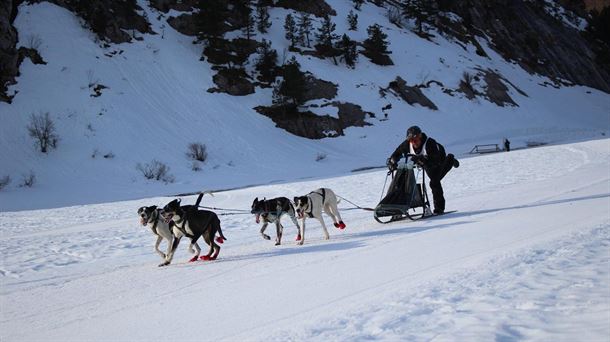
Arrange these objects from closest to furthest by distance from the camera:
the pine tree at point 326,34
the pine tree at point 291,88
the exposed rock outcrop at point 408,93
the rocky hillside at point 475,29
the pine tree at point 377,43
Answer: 1. the rocky hillside at point 475,29
2. the pine tree at point 291,88
3. the exposed rock outcrop at point 408,93
4. the pine tree at point 326,34
5. the pine tree at point 377,43

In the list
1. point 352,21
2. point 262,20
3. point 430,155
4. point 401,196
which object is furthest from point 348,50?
point 401,196

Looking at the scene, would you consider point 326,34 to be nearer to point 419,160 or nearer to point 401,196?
point 419,160

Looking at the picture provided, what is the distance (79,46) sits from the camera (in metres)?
38.1

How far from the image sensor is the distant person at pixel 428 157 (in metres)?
9.58

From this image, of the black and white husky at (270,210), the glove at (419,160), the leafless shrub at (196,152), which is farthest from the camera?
the leafless shrub at (196,152)

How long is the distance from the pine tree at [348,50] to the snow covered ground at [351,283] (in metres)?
40.2

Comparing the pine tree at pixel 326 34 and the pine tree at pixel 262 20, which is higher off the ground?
the pine tree at pixel 262 20

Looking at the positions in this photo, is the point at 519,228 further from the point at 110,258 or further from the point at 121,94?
the point at 121,94

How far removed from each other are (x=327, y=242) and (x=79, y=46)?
122 feet

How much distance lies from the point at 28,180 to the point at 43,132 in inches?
172

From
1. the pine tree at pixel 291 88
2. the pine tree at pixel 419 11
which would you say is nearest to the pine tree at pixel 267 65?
the pine tree at pixel 291 88

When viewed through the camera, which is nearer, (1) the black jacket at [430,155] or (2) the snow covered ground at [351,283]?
(2) the snow covered ground at [351,283]

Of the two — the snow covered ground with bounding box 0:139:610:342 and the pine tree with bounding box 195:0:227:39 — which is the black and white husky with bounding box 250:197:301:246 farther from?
the pine tree with bounding box 195:0:227:39

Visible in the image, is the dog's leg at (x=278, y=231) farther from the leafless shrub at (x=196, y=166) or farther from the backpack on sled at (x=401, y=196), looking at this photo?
the leafless shrub at (x=196, y=166)
